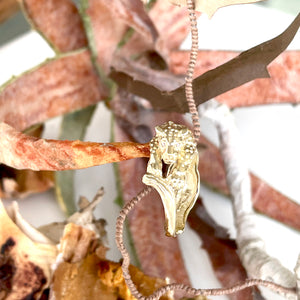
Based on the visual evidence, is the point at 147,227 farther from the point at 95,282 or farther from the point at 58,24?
the point at 58,24

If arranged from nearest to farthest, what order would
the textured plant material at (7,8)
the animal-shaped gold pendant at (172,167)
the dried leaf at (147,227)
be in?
1. the animal-shaped gold pendant at (172,167)
2. the dried leaf at (147,227)
3. the textured plant material at (7,8)

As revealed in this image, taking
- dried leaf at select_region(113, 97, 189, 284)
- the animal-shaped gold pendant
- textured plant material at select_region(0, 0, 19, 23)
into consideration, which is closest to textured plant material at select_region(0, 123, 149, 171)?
the animal-shaped gold pendant

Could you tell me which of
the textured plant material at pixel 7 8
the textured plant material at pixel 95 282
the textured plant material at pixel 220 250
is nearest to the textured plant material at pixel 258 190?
the textured plant material at pixel 220 250

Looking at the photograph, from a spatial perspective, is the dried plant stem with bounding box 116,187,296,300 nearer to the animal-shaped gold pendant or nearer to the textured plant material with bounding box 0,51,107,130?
the animal-shaped gold pendant

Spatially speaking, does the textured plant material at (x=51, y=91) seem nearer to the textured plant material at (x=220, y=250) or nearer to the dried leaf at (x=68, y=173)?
the dried leaf at (x=68, y=173)

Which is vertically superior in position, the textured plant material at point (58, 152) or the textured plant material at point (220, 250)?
the textured plant material at point (58, 152)

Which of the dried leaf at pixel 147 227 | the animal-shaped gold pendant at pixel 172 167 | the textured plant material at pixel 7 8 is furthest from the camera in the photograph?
the textured plant material at pixel 7 8
